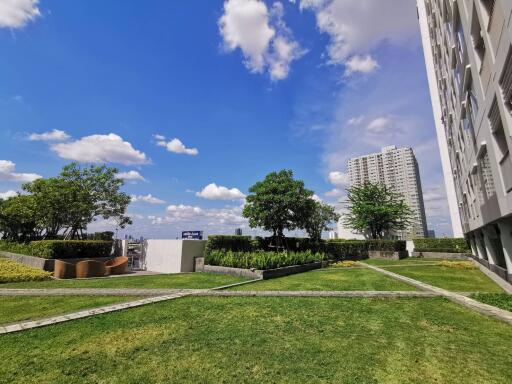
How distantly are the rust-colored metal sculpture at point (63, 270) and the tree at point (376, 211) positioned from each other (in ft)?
115

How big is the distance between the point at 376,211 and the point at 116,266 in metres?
33.3

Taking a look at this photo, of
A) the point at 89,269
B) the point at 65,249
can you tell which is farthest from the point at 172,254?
the point at 65,249

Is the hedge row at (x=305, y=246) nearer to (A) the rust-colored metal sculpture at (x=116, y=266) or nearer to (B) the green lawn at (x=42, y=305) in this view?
(A) the rust-colored metal sculpture at (x=116, y=266)

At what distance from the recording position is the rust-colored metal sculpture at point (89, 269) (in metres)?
15.2

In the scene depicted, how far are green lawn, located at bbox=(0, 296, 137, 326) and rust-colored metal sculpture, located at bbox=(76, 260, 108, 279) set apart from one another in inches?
248

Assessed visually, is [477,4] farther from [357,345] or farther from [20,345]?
[20,345]

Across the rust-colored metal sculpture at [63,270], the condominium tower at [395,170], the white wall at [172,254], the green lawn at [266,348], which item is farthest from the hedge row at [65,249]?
the condominium tower at [395,170]

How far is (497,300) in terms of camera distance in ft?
26.5

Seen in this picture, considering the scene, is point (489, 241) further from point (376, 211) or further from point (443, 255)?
point (376, 211)

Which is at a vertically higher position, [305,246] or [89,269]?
[305,246]

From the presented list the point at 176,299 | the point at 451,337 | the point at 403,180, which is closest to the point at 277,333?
the point at 451,337

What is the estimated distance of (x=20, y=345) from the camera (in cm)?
503

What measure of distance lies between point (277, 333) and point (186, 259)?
13.7m

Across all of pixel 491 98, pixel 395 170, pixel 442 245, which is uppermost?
pixel 395 170
